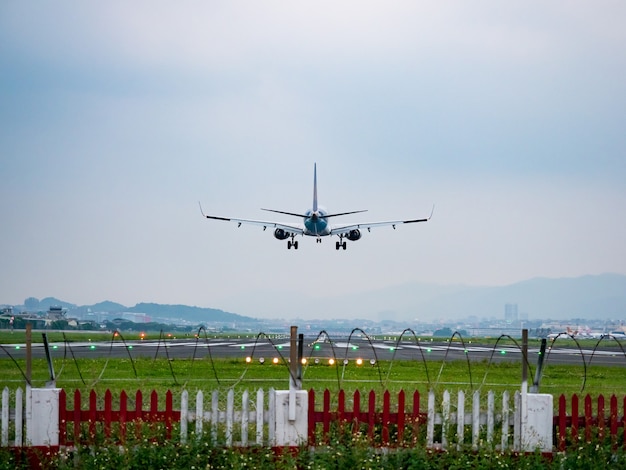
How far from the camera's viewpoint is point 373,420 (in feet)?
51.8

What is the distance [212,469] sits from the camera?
1524 cm

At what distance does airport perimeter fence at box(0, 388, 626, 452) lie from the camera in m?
15.7

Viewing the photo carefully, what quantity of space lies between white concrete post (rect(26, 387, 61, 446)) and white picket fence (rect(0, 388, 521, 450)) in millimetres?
189

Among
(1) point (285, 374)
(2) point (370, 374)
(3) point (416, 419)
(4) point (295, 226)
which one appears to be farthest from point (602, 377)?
(4) point (295, 226)

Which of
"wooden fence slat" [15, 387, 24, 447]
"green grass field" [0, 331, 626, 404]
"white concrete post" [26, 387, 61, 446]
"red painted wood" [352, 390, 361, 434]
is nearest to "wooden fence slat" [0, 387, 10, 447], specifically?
"wooden fence slat" [15, 387, 24, 447]

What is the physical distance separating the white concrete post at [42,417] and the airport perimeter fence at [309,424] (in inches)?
1.3

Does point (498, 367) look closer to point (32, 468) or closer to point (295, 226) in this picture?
point (32, 468)

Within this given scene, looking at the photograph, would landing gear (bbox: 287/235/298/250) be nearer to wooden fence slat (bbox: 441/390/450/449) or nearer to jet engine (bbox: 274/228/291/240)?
jet engine (bbox: 274/228/291/240)

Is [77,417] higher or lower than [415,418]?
lower

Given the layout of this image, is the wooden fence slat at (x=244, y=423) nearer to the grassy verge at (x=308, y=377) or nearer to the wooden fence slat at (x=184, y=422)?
the wooden fence slat at (x=184, y=422)

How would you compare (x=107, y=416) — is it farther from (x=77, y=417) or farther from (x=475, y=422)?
(x=475, y=422)

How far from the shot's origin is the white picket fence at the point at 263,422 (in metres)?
A: 15.7

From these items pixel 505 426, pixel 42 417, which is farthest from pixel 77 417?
pixel 505 426

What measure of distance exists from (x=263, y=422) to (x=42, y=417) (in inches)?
153
